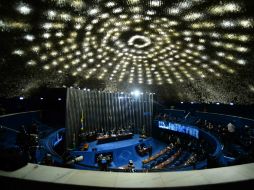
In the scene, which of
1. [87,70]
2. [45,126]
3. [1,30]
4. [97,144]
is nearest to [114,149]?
[97,144]

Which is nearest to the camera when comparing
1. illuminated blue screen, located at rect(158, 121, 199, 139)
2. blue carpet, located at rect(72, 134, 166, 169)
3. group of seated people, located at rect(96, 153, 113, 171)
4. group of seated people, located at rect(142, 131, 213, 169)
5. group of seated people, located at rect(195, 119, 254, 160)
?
group of seated people, located at rect(96, 153, 113, 171)

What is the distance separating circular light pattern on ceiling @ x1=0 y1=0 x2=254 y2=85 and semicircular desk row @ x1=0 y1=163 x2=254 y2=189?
357 centimetres

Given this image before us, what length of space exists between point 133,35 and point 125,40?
55cm

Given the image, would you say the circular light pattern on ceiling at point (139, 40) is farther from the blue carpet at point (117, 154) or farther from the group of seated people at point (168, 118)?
the group of seated people at point (168, 118)

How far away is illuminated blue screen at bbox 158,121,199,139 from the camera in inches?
624

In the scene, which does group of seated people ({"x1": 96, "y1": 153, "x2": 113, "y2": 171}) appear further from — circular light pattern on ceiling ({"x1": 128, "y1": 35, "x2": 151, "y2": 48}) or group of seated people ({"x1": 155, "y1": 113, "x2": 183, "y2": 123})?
group of seated people ({"x1": 155, "y1": 113, "x2": 183, "y2": 123})

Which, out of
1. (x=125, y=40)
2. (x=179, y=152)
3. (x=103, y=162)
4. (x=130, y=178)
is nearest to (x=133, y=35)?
(x=125, y=40)

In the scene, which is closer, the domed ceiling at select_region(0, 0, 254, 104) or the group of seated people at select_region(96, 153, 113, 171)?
the domed ceiling at select_region(0, 0, 254, 104)

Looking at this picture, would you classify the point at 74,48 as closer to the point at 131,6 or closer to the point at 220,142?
the point at 131,6

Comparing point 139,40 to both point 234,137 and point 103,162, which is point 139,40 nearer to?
point 103,162

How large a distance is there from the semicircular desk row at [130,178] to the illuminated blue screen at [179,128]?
13.8 m

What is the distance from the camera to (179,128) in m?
17.9

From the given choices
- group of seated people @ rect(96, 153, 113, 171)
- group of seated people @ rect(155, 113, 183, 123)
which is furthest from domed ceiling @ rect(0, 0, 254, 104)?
group of seated people @ rect(155, 113, 183, 123)

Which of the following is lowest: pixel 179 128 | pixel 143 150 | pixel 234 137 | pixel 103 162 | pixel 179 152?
pixel 143 150
